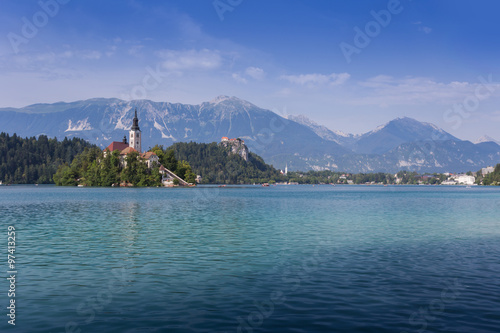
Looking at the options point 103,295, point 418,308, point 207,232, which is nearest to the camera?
point 418,308

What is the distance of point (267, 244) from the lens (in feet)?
117

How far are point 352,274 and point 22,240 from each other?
28479 millimetres

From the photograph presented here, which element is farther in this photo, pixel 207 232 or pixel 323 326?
pixel 207 232

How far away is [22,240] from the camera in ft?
117

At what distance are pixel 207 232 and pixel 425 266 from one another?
75.1 ft

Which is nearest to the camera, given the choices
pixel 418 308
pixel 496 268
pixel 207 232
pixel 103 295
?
pixel 418 308

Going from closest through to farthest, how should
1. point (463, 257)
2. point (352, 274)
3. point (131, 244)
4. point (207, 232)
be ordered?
1. point (352, 274)
2. point (463, 257)
3. point (131, 244)
4. point (207, 232)

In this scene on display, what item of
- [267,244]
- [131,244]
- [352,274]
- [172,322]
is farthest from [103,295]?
[267,244]

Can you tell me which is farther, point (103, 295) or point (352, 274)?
point (352, 274)

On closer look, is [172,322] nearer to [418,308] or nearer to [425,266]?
[418,308]

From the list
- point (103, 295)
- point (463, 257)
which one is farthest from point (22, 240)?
point (463, 257)

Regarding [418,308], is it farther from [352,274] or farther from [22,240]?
[22,240]

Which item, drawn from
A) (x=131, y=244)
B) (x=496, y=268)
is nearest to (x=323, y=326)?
(x=496, y=268)

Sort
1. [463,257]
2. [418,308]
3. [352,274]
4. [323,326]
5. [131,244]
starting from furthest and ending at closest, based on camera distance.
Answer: [131,244] → [463,257] → [352,274] → [418,308] → [323,326]
